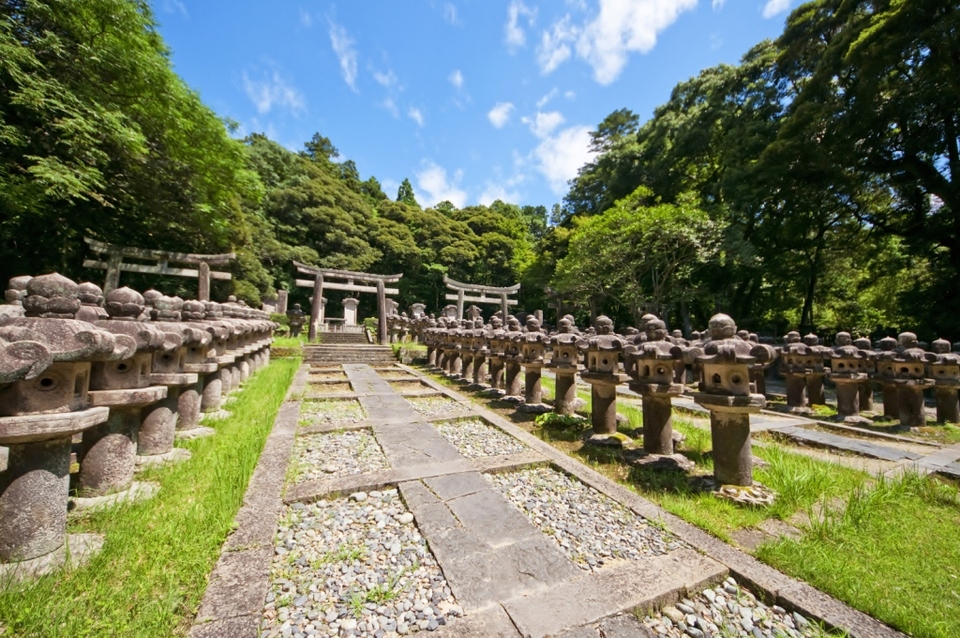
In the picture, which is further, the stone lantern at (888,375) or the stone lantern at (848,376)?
the stone lantern at (848,376)

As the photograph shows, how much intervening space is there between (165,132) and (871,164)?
23358mm

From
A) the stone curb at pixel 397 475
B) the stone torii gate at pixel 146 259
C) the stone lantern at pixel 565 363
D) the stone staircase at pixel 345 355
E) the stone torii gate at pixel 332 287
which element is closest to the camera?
the stone curb at pixel 397 475

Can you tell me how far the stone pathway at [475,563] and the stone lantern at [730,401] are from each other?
884 mm

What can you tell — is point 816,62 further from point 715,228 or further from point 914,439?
point 914,439

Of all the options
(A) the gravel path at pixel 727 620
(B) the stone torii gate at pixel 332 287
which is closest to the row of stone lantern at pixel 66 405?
(A) the gravel path at pixel 727 620

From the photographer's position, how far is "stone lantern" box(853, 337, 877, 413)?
5820mm

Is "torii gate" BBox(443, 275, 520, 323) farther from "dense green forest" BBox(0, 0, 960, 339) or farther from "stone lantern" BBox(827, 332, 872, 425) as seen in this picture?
"stone lantern" BBox(827, 332, 872, 425)

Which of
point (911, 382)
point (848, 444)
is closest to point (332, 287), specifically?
point (848, 444)

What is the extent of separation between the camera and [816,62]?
14.0 m

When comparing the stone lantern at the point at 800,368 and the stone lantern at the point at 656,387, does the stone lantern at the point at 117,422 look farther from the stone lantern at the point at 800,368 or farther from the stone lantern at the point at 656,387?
the stone lantern at the point at 800,368

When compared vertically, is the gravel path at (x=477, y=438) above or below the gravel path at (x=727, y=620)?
below

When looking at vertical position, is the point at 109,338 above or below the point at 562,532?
above

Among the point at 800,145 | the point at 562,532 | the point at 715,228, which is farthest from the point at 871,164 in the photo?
the point at 562,532

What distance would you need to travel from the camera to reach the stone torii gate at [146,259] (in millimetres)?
13117
